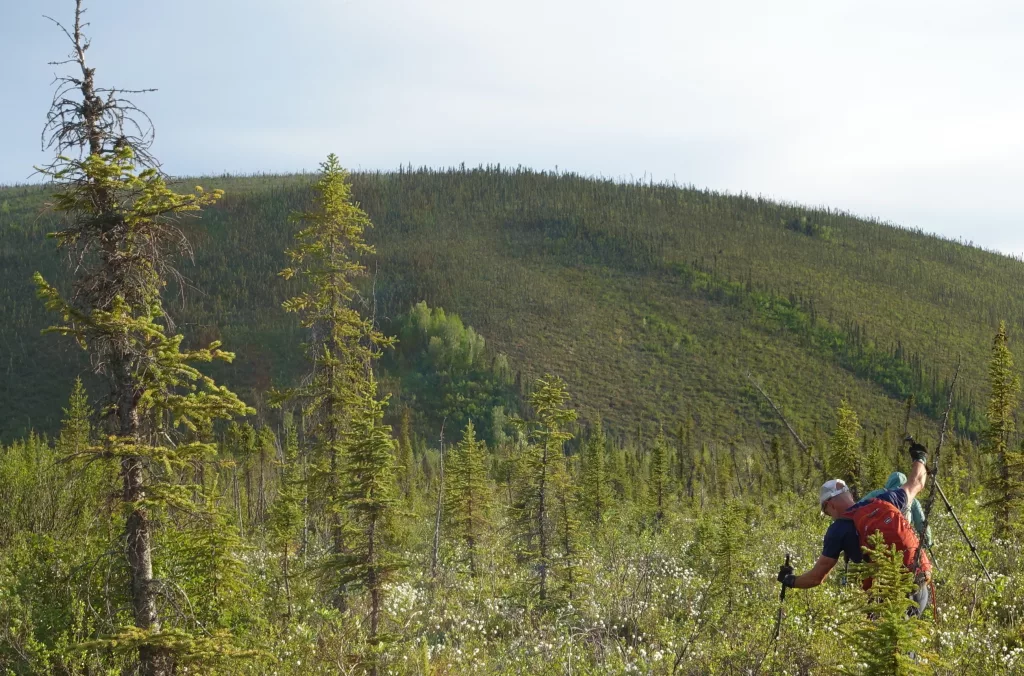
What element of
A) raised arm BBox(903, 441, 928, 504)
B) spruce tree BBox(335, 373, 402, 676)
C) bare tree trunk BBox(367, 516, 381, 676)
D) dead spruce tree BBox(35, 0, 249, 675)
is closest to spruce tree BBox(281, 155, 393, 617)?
spruce tree BBox(335, 373, 402, 676)

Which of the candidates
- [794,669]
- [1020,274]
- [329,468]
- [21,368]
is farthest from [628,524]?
[1020,274]

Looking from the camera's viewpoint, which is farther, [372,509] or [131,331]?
[372,509]

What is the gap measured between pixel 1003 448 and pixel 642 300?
413 ft

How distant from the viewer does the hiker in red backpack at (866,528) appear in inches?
196

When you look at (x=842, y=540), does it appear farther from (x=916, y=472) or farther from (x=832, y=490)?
(x=916, y=472)

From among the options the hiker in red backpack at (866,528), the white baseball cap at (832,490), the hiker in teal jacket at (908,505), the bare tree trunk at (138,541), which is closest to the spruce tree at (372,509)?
the bare tree trunk at (138,541)

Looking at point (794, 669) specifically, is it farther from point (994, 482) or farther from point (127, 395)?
point (994, 482)

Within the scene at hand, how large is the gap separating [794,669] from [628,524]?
61.6 feet

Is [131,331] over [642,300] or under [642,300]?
over

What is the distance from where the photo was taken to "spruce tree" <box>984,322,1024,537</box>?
15844 mm

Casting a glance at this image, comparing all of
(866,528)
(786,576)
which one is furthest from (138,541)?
(866,528)

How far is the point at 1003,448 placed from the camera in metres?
16.5

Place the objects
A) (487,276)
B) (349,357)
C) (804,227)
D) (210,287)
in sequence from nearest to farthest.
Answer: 1. (349,357)
2. (210,287)
3. (487,276)
4. (804,227)

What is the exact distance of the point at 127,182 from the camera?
653 cm
